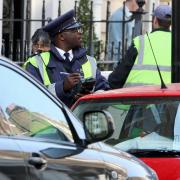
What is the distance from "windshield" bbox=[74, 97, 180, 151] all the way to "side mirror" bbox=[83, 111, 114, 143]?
3.00 feet

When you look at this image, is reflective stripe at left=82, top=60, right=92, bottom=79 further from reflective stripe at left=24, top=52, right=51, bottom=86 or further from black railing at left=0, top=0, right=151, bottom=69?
black railing at left=0, top=0, right=151, bottom=69

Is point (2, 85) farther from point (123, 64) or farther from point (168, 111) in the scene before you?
point (123, 64)

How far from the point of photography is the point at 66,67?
7707mm

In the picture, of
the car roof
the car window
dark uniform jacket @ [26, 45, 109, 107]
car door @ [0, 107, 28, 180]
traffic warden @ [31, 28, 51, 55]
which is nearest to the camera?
car door @ [0, 107, 28, 180]

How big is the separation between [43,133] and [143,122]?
5.61 ft

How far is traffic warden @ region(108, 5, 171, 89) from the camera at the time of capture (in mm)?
7598

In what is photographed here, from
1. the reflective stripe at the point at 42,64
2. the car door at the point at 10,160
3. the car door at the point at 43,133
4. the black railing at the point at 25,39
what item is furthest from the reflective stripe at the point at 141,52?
the car door at the point at 10,160

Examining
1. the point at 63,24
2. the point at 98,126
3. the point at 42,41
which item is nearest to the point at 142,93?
the point at 98,126

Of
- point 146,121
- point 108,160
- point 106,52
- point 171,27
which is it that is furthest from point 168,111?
point 106,52

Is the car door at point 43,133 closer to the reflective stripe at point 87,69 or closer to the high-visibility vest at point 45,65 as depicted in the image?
the high-visibility vest at point 45,65

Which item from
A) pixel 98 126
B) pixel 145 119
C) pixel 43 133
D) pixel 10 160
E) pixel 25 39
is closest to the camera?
pixel 10 160

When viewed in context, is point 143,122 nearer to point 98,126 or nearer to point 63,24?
point 98,126

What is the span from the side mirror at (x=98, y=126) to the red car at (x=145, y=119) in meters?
0.78

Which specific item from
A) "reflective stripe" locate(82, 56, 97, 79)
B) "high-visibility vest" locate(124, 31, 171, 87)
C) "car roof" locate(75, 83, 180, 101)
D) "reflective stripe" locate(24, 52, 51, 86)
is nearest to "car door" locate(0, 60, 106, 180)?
"car roof" locate(75, 83, 180, 101)
